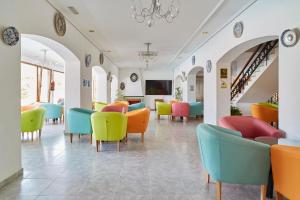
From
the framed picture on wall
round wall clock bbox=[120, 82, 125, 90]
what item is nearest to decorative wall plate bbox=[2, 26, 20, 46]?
the framed picture on wall

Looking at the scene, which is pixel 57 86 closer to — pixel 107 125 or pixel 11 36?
pixel 107 125

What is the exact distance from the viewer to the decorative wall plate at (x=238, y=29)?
5.18m

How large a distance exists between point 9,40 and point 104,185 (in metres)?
2.36

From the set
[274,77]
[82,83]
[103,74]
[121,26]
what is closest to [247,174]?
[121,26]

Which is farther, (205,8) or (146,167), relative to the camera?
(205,8)

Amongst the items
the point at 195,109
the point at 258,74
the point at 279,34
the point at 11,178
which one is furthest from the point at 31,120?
the point at 258,74

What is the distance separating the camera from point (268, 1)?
13.7 feet

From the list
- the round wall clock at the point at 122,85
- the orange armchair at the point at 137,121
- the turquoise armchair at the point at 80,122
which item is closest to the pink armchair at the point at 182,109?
the orange armchair at the point at 137,121

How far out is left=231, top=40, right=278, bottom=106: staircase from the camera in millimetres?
8516

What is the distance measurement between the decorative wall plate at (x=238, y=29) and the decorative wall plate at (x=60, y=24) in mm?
3844

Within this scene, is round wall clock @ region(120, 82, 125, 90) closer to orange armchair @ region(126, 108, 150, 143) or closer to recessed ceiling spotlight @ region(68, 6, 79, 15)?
orange armchair @ region(126, 108, 150, 143)

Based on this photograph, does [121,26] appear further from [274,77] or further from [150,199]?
[274,77]

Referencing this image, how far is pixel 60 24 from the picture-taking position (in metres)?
5.26

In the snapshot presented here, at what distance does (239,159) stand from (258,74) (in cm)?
725
